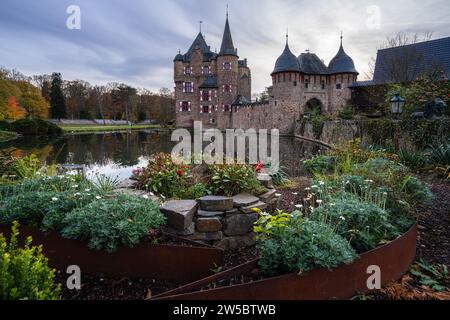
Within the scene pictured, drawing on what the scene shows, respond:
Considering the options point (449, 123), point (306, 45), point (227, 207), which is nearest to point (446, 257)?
point (227, 207)

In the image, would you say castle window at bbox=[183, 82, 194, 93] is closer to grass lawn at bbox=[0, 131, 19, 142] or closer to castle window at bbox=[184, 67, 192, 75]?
castle window at bbox=[184, 67, 192, 75]

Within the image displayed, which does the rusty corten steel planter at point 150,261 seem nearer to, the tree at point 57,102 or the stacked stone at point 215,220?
the stacked stone at point 215,220

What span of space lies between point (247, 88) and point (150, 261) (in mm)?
34658

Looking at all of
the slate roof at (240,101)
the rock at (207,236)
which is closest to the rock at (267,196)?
the rock at (207,236)

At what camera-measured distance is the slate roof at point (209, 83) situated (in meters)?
33.6

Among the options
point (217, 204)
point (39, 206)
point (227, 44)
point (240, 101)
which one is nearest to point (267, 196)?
point (217, 204)

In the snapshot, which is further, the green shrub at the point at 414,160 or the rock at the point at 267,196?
the green shrub at the point at 414,160

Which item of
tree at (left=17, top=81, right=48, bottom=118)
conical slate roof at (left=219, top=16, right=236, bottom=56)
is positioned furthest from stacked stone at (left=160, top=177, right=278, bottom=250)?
tree at (left=17, top=81, right=48, bottom=118)

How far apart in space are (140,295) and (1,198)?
2.47 m

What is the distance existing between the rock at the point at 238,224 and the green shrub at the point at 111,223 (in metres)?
0.83

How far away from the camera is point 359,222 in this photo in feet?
8.87

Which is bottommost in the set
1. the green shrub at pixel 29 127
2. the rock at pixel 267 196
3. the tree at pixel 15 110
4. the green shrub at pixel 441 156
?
the rock at pixel 267 196

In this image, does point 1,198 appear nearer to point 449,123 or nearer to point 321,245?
point 321,245

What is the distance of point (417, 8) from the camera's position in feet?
29.3
